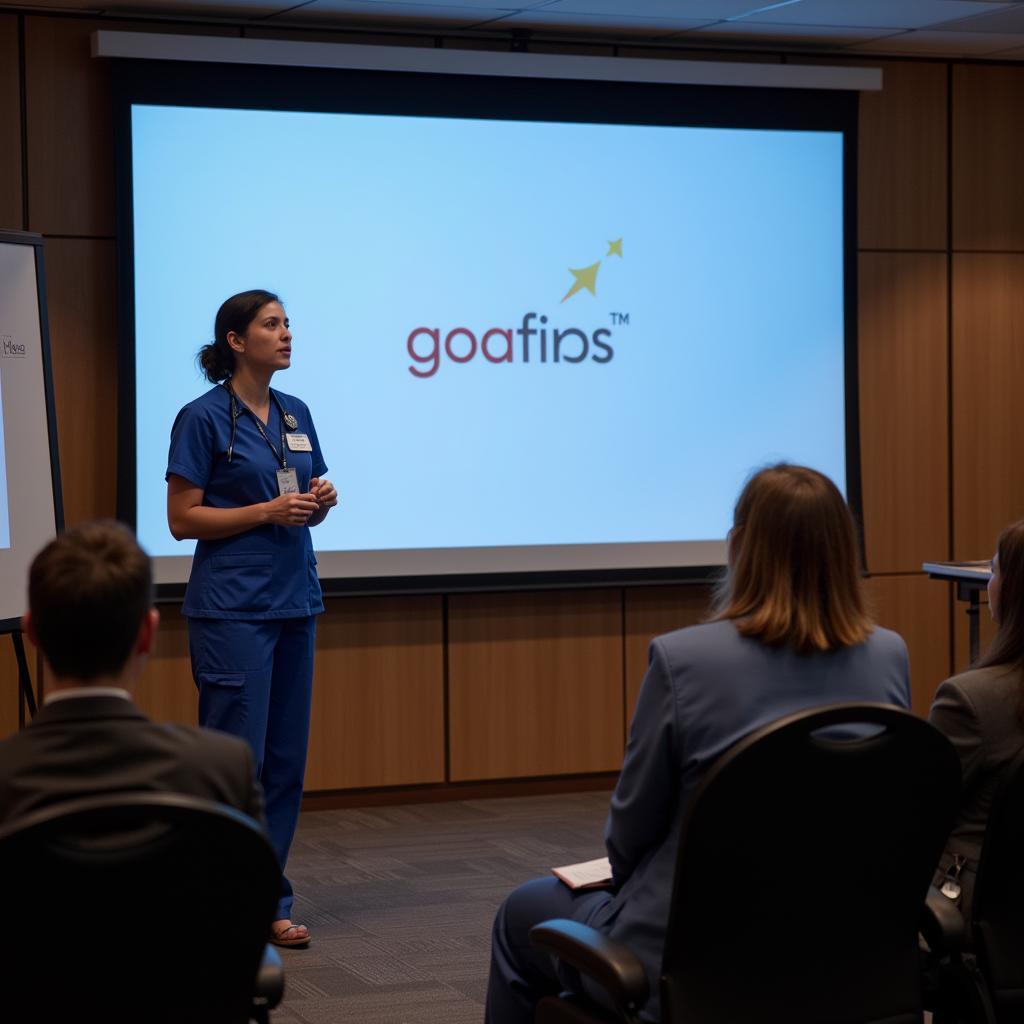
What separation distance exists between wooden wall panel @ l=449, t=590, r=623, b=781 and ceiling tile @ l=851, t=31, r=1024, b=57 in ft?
8.21

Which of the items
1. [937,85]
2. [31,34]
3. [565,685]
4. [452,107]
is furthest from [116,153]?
[937,85]

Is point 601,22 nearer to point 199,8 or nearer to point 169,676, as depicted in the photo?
point 199,8

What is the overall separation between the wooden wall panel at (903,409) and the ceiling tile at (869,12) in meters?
1.01

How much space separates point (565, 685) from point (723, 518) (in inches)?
36.4

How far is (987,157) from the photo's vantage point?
21.7ft

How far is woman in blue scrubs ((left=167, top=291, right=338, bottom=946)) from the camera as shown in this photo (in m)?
4.01

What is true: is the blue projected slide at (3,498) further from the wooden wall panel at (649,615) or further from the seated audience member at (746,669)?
the seated audience member at (746,669)

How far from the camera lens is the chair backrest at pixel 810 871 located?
6.54 ft

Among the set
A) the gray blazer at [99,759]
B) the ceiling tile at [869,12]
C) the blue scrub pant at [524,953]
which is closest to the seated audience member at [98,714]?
the gray blazer at [99,759]

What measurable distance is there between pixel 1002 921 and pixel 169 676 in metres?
3.89

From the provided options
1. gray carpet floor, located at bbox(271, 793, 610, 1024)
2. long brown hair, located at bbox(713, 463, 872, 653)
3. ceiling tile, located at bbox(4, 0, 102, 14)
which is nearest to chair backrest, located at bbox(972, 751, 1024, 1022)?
long brown hair, located at bbox(713, 463, 872, 653)

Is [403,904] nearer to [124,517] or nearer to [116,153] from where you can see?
[124,517]

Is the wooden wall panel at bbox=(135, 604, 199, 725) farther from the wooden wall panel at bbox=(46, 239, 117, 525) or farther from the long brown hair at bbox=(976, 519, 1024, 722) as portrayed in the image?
the long brown hair at bbox=(976, 519, 1024, 722)

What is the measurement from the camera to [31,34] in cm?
543
